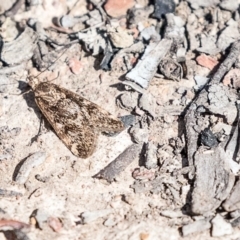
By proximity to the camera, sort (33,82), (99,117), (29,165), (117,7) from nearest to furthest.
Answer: (29,165) < (99,117) < (33,82) < (117,7)

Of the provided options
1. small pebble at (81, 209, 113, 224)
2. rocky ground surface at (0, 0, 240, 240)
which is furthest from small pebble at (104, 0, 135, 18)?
small pebble at (81, 209, 113, 224)

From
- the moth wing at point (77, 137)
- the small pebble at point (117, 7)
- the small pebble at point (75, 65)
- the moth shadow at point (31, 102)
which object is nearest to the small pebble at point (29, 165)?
the moth wing at point (77, 137)

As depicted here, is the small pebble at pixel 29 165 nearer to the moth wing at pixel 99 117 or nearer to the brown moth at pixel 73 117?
the brown moth at pixel 73 117

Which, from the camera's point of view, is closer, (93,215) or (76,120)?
(93,215)

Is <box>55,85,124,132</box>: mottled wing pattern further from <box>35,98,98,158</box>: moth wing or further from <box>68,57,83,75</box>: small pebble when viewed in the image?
<box>68,57,83,75</box>: small pebble

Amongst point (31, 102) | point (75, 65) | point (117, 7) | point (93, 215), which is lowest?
point (93, 215)

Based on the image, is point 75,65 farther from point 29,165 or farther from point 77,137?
point 29,165

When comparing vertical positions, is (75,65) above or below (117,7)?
below

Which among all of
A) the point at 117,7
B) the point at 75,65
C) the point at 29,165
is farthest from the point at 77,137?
the point at 117,7
